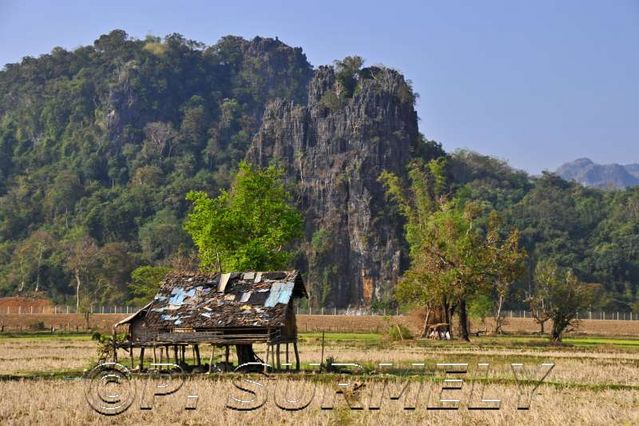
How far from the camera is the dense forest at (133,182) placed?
121 meters

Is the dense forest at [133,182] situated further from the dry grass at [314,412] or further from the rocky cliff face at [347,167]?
the dry grass at [314,412]

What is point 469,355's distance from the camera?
4431 centimetres

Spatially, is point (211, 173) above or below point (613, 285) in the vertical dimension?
above

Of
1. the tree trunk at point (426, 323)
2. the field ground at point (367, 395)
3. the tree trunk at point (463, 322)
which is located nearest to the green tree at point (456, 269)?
the tree trunk at point (463, 322)

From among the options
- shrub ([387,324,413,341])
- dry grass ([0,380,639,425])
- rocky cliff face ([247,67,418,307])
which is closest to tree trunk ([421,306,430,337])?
shrub ([387,324,413,341])

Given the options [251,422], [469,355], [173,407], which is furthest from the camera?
Answer: [469,355]

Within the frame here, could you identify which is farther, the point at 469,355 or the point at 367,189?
the point at 367,189

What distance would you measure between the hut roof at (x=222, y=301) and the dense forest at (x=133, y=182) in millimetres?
51942

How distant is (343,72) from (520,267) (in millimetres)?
76667

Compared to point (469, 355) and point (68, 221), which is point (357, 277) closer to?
point (68, 221)

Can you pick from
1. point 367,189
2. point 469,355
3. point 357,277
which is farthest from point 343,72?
point 469,355

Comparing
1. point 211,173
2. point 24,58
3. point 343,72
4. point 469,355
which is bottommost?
point 469,355

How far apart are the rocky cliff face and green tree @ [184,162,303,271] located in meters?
61.5

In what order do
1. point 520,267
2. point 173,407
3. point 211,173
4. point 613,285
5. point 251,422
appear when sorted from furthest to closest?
1. point 211,173
2. point 613,285
3. point 520,267
4. point 173,407
5. point 251,422
